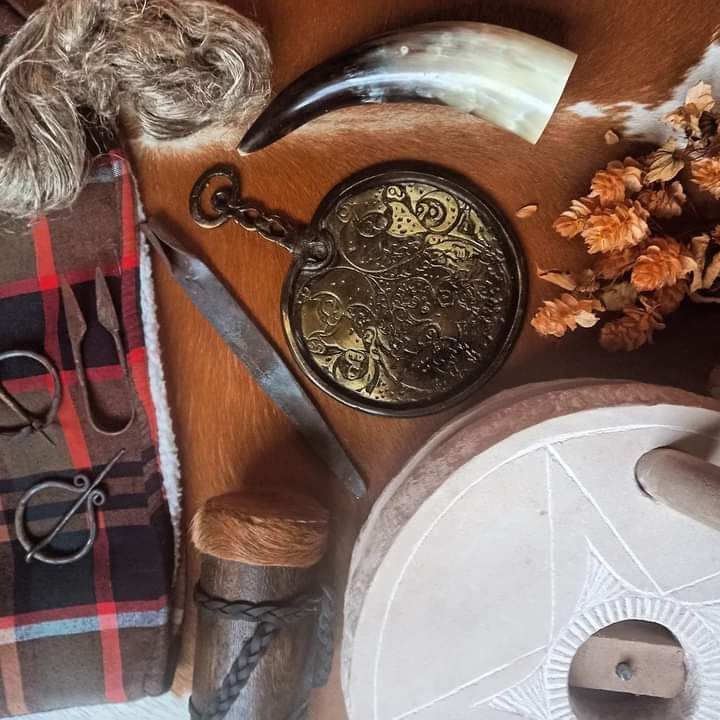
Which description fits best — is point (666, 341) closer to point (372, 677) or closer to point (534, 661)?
point (534, 661)

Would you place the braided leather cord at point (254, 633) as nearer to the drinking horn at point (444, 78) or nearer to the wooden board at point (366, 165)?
the wooden board at point (366, 165)

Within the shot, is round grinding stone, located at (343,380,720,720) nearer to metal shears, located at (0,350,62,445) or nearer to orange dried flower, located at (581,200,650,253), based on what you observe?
orange dried flower, located at (581,200,650,253)

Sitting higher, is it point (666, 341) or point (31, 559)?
point (666, 341)

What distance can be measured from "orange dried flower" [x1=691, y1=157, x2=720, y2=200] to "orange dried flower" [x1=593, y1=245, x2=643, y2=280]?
108 mm

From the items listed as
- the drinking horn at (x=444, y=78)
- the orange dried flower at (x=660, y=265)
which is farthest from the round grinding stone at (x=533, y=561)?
the drinking horn at (x=444, y=78)

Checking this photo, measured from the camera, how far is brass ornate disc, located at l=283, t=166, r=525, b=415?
1.16m

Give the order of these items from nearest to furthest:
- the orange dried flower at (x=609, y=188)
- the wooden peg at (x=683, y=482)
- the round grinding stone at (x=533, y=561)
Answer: the wooden peg at (x=683, y=482), the round grinding stone at (x=533, y=561), the orange dried flower at (x=609, y=188)

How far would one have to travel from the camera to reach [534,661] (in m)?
1.00

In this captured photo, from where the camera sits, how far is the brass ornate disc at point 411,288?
116cm

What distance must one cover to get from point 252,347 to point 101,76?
407 millimetres

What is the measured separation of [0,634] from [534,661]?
76 centimetres

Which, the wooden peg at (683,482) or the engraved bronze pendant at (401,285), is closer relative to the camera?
the wooden peg at (683,482)

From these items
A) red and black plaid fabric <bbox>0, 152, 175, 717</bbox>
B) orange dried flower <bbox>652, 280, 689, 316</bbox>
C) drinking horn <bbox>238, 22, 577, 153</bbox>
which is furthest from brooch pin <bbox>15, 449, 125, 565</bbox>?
orange dried flower <bbox>652, 280, 689, 316</bbox>

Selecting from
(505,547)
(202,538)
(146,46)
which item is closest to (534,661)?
(505,547)
